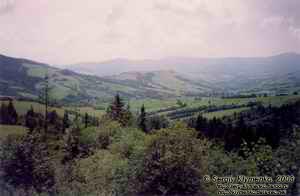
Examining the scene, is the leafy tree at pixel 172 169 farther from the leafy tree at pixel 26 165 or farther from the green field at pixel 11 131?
the green field at pixel 11 131

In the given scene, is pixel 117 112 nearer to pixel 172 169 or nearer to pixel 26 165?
pixel 26 165

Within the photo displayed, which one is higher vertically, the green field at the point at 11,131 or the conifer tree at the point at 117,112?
the green field at the point at 11,131

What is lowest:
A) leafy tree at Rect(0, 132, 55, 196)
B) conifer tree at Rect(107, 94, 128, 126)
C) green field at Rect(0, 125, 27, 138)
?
conifer tree at Rect(107, 94, 128, 126)

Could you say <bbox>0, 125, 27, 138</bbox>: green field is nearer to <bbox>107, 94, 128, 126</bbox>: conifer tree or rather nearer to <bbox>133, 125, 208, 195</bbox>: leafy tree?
<bbox>133, 125, 208, 195</bbox>: leafy tree

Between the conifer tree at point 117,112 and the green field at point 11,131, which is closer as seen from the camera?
the green field at point 11,131

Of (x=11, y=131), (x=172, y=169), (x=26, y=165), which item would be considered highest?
(x=11, y=131)

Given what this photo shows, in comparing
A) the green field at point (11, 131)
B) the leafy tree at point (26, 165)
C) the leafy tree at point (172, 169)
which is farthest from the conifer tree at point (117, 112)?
the leafy tree at point (172, 169)

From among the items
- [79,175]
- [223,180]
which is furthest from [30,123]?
[223,180]

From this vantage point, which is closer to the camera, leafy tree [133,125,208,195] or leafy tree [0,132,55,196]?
leafy tree [133,125,208,195]

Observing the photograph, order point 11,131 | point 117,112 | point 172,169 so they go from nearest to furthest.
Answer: point 172,169
point 11,131
point 117,112

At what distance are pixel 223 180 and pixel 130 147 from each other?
11.1 m

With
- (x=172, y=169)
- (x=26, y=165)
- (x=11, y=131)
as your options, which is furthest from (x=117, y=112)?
(x=172, y=169)

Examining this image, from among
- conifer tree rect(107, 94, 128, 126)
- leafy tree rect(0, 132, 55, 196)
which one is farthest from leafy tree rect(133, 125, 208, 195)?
conifer tree rect(107, 94, 128, 126)

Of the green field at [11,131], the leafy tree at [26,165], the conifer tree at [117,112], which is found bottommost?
the conifer tree at [117,112]
